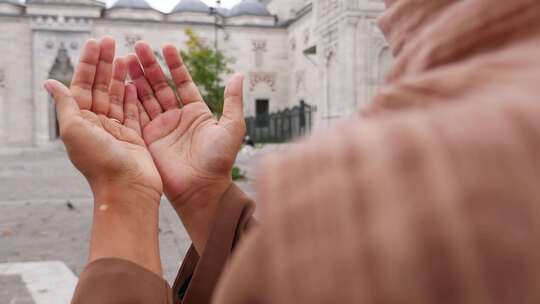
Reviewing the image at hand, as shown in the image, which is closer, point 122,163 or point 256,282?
point 256,282

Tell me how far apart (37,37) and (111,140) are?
2774cm

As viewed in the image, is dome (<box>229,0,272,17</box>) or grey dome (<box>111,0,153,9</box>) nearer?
grey dome (<box>111,0,153,9</box>)

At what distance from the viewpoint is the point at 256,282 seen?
1.17ft

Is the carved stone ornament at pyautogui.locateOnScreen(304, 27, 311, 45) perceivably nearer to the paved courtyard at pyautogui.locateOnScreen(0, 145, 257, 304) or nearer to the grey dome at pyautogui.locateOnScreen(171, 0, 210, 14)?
the grey dome at pyautogui.locateOnScreen(171, 0, 210, 14)

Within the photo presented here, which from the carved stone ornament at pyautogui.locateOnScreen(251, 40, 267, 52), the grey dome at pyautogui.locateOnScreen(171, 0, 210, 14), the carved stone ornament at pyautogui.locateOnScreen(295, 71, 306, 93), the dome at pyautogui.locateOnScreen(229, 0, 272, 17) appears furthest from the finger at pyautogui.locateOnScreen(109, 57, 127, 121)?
the grey dome at pyautogui.locateOnScreen(171, 0, 210, 14)

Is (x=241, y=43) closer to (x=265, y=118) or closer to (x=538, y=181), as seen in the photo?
(x=265, y=118)

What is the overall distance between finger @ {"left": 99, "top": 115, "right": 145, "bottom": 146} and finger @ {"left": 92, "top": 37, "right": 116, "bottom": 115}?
0.16 ft

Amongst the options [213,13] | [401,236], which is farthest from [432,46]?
[213,13]

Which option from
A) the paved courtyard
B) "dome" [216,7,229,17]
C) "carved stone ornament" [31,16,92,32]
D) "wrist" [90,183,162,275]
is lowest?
the paved courtyard

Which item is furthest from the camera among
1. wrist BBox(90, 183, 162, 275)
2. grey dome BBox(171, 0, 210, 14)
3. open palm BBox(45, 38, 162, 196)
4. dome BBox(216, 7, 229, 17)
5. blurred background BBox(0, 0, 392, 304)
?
dome BBox(216, 7, 229, 17)

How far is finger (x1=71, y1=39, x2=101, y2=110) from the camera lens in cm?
154

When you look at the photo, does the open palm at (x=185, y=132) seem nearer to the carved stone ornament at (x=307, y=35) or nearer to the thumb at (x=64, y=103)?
the thumb at (x=64, y=103)

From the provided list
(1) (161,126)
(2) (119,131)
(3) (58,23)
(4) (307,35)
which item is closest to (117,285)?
(2) (119,131)

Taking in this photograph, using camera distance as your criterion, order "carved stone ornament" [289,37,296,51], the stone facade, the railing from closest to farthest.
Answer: the railing, the stone facade, "carved stone ornament" [289,37,296,51]
